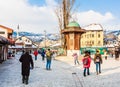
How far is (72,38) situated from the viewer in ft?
170

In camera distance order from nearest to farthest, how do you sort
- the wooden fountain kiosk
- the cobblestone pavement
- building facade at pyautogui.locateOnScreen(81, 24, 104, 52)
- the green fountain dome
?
the cobblestone pavement < the wooden fountain kiosk < the green fountain dome < building facade at pyautogui.locateOnScreen(81, 24, 104, 52)

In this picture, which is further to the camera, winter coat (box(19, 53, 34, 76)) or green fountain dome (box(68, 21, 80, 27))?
green fountain dome (box(68, 21, 80, 27))

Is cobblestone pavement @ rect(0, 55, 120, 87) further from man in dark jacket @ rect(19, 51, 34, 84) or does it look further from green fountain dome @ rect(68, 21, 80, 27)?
green fountain dome @ rect(68, 21, 80, 27)

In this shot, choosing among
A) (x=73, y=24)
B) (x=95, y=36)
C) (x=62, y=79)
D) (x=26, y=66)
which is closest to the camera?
(x=26, y=66)

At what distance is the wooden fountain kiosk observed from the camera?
51219 millimetres

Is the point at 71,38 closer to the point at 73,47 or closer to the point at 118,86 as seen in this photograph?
the point at 73,47

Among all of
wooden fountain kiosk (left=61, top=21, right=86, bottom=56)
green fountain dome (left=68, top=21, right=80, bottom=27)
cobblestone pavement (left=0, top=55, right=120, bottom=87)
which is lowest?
cobblestone pavement (left=0, top=55, right=120, bottom=87)

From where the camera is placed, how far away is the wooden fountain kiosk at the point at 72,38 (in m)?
51.2

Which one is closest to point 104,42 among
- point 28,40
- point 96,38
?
point 96,38

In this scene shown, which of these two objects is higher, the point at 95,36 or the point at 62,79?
the point at 95,36

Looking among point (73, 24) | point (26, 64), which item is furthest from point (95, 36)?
point (26, 64)

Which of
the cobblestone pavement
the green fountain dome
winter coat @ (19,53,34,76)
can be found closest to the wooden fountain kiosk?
the green fountain dome

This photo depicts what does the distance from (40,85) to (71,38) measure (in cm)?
3656

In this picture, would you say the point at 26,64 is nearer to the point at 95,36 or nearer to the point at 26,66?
the point at 26,66
